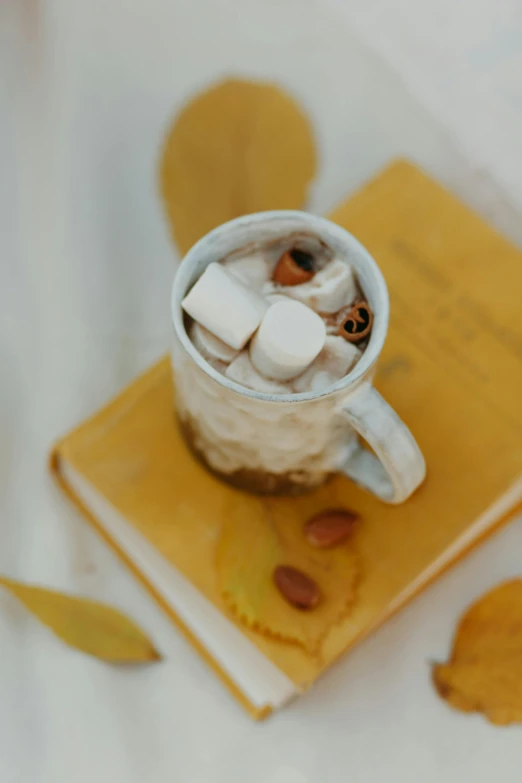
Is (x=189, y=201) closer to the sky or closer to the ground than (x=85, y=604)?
closer to the sky

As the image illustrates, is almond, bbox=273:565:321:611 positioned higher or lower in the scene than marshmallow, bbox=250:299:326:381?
lower

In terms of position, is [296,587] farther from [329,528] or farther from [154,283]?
[154,283]

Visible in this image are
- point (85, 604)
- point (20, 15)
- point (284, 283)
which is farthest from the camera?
point (20, 15)

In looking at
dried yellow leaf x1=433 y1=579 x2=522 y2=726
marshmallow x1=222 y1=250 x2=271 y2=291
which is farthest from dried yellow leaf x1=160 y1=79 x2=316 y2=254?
dried yellow leaf x1=433 y1=579 x2=522 y2=726

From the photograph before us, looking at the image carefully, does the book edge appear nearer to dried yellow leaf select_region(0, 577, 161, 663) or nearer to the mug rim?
dried yellow leaf select_region(0, 577, 161, 663)

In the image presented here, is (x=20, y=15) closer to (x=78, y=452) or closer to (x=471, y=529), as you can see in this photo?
(x=78, y=452)

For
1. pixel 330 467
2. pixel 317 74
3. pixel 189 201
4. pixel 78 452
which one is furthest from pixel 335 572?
pixel 317 74

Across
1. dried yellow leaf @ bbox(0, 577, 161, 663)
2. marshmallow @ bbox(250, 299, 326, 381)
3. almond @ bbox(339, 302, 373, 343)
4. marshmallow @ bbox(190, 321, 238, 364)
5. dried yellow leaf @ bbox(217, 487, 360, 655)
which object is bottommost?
dried yellow leaf @ bbox(0, 577, 161, 663)
